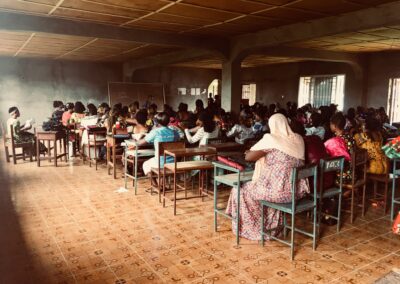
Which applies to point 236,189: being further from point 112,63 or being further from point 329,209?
point 112,63

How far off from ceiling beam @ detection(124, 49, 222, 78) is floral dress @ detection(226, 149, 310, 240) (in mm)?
5552

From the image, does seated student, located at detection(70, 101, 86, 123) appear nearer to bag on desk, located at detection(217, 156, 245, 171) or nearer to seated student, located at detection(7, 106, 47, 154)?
seated student, located at detection(7, 106, 47, 154)

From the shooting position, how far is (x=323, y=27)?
629 cm

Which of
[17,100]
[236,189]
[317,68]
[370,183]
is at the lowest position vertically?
[370,183]

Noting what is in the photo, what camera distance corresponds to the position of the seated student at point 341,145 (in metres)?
4.02

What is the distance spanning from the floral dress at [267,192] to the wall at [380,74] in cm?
904

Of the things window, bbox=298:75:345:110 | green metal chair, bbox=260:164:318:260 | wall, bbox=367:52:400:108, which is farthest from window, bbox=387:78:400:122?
green metal chair, bbox=260:164:318:260

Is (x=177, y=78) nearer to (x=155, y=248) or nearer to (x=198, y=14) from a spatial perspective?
(x=198, y=14)

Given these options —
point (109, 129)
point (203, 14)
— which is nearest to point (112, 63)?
point (109, 129)

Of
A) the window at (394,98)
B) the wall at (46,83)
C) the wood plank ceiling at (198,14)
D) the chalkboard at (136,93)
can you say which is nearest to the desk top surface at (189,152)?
the wood plank ceiling at (198,14)

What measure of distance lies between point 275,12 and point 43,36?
17.9ft

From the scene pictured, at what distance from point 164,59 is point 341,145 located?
8.46 m

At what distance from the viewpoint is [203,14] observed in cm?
586

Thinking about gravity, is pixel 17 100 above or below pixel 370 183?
above
